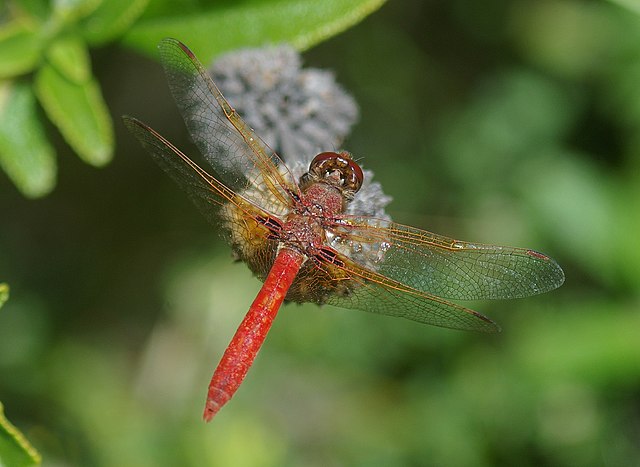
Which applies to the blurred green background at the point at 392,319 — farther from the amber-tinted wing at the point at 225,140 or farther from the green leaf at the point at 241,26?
the amber-tinted wing at the point at 225,140

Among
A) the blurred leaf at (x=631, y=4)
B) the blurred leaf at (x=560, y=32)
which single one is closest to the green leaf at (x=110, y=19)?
the blurred leaf at (x=631, y=4)

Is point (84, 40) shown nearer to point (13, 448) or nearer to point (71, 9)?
point (71, 9)

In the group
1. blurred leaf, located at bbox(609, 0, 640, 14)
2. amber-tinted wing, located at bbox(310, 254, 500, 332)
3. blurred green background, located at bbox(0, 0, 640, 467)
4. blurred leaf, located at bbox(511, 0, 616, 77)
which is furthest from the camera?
blurred leaf, located at bbox(511, 0, 616, 77)

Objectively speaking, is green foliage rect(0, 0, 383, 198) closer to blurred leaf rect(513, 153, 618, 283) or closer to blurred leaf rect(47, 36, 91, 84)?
blurred leaf rect(47, 36, 91, 84)

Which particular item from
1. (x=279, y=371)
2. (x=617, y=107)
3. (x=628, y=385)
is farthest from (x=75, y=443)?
(x=617, y=107)

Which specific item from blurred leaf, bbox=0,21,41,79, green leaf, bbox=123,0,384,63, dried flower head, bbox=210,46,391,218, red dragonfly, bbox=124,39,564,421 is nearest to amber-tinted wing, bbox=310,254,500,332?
red dragonfly, bbox=124,39,564,421

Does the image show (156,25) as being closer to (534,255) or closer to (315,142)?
(315,142)
